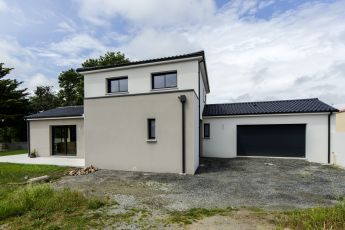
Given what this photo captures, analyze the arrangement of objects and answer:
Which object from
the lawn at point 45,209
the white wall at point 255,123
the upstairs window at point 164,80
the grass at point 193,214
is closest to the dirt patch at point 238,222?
the grass at point 193,214

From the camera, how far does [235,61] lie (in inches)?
693

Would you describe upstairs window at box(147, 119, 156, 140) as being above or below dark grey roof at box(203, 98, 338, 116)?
below

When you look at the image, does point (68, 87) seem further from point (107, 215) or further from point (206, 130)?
point (107, 215)

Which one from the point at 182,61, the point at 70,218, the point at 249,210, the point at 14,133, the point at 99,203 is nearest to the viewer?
the point at 70,218

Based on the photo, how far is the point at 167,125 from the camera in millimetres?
10094

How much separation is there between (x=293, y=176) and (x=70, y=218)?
9.07m

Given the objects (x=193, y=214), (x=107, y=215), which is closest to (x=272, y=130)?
(x=193, y=214)

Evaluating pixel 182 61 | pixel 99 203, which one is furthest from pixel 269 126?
pixel 99 203

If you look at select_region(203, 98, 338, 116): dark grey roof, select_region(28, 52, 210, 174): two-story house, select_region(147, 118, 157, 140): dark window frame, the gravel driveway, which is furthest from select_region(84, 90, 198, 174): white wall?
select_region(203, 98, 338, 116): dark grey roof

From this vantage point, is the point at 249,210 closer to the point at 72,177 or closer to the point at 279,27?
the point at 72,177

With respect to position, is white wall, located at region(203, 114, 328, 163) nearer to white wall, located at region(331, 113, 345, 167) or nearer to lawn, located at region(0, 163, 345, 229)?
white wall, located at region(331, 113, 345, 167)

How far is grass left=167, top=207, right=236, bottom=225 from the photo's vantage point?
4750 millimetres

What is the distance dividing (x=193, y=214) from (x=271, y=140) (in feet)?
36.2

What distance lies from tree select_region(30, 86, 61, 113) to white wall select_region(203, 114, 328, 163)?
31.8m
